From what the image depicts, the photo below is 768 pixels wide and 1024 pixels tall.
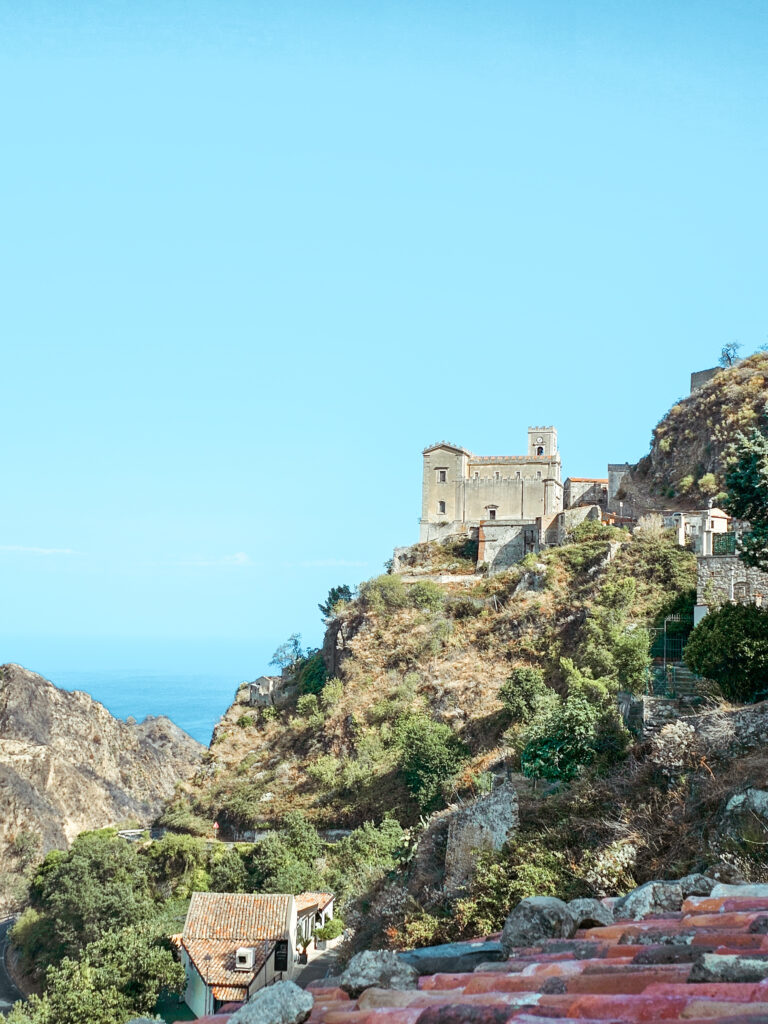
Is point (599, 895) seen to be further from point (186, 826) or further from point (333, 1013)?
point (186, 826)

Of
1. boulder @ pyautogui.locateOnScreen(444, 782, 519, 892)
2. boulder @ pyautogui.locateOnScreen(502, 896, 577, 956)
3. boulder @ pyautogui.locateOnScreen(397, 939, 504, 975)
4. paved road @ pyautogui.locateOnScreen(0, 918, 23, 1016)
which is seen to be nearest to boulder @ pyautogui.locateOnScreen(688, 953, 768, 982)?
boulder @ pyautogui.locateOnScreen(397, 939, 504, 975)

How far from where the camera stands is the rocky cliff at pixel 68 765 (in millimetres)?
68500

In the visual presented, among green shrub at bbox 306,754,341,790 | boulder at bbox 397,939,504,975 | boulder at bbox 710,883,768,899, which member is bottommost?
green shrub at bbox 306,754,341,790

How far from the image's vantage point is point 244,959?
97.8 feet

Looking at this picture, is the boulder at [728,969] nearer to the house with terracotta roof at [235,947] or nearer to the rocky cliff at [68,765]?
the house with terracotta roof at [235,947]

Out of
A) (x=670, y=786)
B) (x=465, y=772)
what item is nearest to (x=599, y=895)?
(x=670, y=786)

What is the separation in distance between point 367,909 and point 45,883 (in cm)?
2983

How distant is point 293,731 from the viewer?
49438mm

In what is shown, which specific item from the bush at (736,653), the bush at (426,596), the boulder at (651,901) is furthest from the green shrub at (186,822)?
the boulder at (651,901)

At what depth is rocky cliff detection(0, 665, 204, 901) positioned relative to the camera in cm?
6850

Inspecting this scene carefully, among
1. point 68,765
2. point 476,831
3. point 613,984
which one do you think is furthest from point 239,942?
point 68,765

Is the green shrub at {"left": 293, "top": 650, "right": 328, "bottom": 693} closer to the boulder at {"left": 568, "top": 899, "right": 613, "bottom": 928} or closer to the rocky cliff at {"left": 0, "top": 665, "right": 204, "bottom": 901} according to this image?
the rocky cliff at {"left": 0, "top": 665, "right": 204, "bottom": 901}

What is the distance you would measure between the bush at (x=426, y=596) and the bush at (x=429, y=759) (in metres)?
11.9

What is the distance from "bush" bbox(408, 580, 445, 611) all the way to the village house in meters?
18.8
